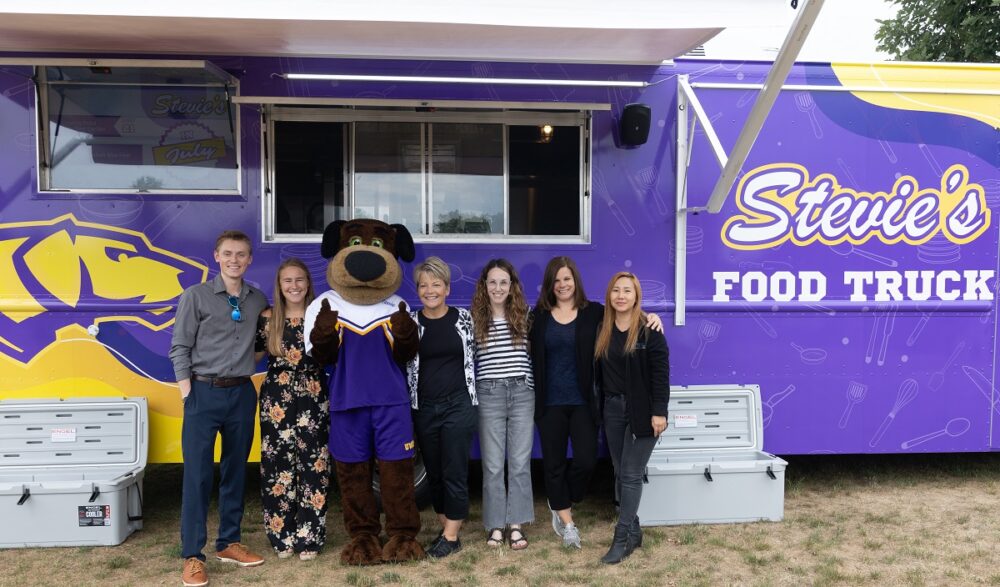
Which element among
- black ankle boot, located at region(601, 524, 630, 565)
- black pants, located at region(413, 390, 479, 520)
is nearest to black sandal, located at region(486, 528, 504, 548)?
black pants, located at region(413, 390, 479, 520)

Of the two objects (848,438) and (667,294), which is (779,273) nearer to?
(667,294)

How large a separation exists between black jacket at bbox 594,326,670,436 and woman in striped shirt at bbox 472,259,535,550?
529 millimetres

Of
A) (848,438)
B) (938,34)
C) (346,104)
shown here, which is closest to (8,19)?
(346,104)

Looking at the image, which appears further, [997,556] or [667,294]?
[667,294]

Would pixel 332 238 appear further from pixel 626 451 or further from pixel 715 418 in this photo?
pixel 715 418

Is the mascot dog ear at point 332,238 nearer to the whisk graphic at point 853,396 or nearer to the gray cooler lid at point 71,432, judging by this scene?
the gray cooler lid at point 71,432

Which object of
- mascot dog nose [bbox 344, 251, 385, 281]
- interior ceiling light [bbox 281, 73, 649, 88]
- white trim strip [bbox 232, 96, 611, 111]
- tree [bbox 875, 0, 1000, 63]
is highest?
tree [bbox 875, 0, 1000, 63]

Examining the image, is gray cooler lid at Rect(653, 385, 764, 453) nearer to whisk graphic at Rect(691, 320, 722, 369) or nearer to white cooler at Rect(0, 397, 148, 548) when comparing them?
whisk graphic at Rect(691, 320, 722, 369)

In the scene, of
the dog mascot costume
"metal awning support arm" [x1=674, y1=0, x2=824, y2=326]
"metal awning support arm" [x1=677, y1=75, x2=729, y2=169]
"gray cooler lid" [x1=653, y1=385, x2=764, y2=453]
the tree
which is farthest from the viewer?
the tree

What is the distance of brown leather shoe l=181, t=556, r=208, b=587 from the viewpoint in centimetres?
342

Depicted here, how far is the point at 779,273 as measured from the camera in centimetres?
440

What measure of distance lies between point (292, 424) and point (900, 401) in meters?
3.55

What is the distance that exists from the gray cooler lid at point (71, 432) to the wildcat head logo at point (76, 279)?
319 mm

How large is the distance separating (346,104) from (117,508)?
245 cm
